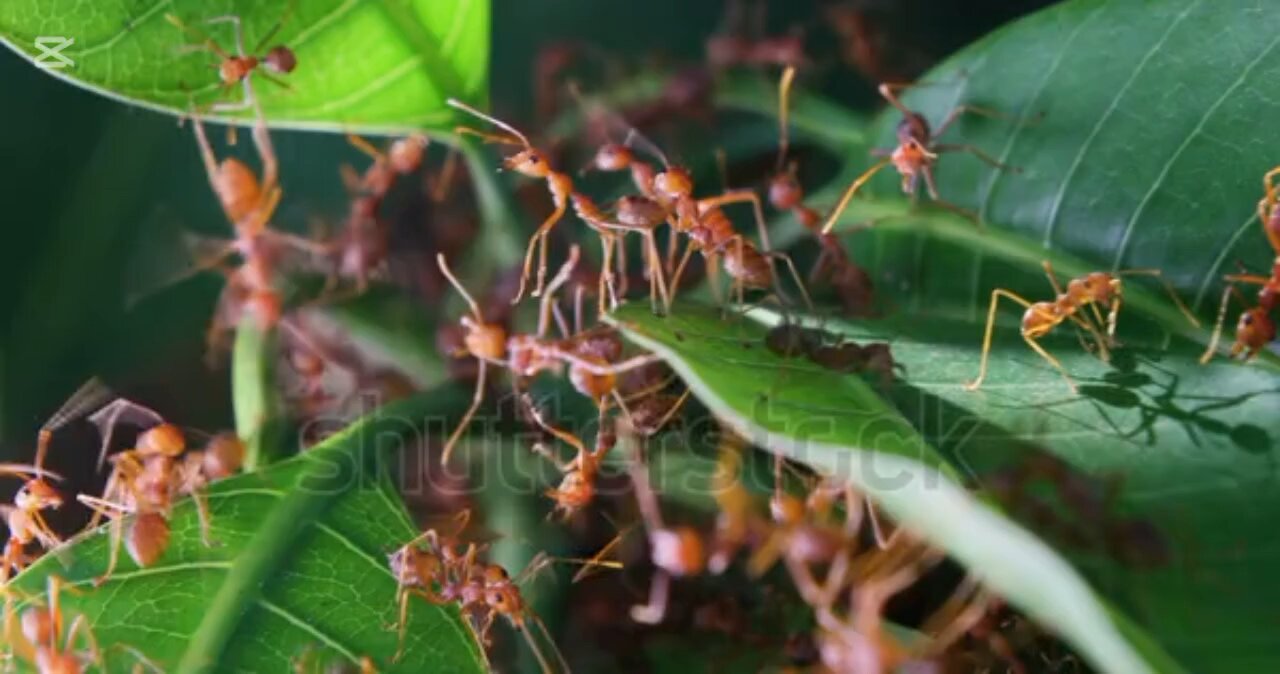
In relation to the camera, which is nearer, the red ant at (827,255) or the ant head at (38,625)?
the ant head at (38,625)

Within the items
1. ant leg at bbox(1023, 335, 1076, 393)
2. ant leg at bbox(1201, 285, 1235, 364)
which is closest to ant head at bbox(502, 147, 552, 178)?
ant leg at bbox(1023, 335, 1076, 393)

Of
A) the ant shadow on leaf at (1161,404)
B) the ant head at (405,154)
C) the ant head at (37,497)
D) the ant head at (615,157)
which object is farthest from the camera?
the ant head at (405,154)

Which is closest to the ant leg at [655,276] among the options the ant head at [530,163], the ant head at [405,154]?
the ant head at [530,163]

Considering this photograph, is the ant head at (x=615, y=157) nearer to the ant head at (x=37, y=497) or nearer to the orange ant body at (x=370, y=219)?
the orange ant body at (x=370, y=219)

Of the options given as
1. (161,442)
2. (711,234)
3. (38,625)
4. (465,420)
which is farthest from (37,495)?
(711,234)

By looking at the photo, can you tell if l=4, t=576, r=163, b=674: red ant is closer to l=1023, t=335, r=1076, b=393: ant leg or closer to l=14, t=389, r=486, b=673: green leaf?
l=14, t=389, r=486, b=673: green leaf

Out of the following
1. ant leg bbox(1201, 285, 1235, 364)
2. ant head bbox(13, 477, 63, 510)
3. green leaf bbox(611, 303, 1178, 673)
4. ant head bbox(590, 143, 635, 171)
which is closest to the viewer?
green leaf bbox(611, 303, 1178, 673)

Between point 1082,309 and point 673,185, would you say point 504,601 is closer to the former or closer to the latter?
point 673,185

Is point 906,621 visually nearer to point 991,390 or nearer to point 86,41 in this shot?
point 991,390
